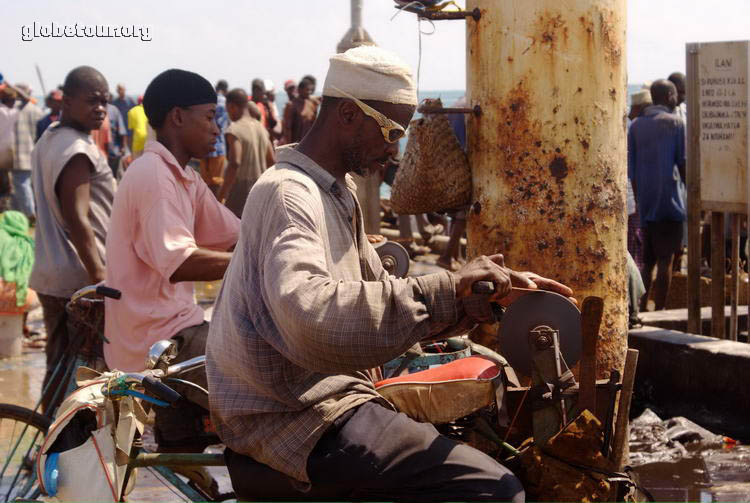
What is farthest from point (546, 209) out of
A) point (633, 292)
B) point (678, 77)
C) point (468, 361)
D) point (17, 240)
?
point (678, 77)

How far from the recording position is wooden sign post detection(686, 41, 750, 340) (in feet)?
24.0

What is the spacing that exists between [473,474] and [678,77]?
9.75 meters

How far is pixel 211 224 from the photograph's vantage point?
4.56 m

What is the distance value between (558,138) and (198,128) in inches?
59.3

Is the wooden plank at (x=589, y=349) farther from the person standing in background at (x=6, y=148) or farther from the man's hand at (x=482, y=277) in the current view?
the person standing in background at (x=6, y=148)

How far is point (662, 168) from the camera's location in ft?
33.0

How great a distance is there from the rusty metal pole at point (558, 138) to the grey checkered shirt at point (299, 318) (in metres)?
1.52

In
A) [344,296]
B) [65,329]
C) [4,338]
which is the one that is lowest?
[4,338]

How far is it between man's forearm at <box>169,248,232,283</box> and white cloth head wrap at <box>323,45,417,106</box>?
1.32 meters

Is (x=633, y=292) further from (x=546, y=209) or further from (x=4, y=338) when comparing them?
(x=4, y=338)

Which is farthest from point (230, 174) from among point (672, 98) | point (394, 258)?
point (394, 258)

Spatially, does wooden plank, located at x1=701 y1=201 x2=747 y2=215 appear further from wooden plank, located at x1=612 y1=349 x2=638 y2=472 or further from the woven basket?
wooden plank, located at x1=612 y1=349 x2=638 y2=472

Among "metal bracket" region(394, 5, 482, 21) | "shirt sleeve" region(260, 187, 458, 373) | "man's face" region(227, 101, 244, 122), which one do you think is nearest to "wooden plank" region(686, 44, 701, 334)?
"metal bracket" region(394, 5, 482, 21)

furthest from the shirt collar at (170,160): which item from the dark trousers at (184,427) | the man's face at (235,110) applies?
the man's face at (235,110)
